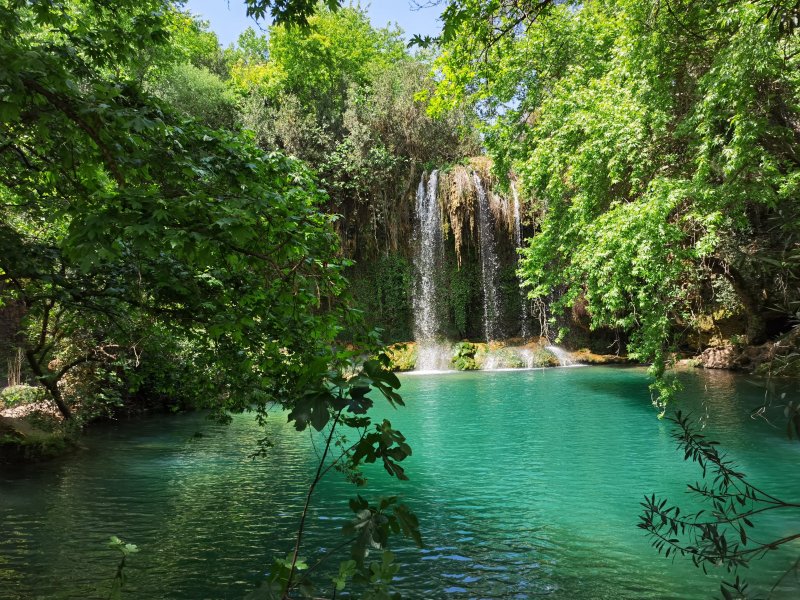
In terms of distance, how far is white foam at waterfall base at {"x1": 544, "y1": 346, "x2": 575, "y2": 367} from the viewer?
2408 centimetres

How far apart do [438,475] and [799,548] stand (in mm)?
4531

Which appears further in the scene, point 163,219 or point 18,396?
point 18,396

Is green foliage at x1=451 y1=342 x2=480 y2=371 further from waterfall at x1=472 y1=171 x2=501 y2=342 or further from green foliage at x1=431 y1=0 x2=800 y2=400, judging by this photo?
green foliage at x1=431 y1=0 x2=800 y2=400

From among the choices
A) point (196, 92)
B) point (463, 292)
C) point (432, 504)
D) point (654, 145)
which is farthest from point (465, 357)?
point (432, 504)

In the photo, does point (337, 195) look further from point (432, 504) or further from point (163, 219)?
point (163, 219)

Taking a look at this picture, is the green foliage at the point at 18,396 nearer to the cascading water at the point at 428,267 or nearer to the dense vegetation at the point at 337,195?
the dense vegetation at the point at 337,195

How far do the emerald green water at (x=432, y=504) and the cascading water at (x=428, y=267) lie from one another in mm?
13088

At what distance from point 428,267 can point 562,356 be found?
7375 millimetres

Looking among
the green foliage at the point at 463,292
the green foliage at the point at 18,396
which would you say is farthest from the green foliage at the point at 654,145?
the green foliage at the point at 463,292

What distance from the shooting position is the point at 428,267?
2775cm

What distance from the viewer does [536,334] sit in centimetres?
2706

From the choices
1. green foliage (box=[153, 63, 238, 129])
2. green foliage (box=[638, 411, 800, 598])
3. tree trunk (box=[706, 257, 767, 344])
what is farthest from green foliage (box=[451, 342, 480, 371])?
green foliage (box=[638, 411, 800, 598])

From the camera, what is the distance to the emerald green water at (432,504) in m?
5.23

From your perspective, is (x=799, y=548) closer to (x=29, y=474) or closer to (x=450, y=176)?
(x=29, y=474)
